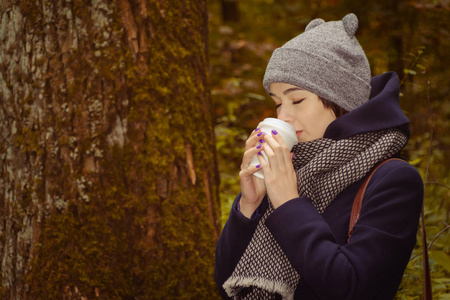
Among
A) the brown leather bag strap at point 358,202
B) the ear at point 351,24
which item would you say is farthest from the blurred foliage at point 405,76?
the ear at point 351,24

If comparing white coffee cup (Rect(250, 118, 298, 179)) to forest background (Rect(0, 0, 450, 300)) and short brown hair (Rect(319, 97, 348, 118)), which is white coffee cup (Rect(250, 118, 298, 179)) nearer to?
short brown hair (Rect(319, 97, 348, 118))

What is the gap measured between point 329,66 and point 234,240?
3.00 ft

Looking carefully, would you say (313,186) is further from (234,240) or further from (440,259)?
(440,259)

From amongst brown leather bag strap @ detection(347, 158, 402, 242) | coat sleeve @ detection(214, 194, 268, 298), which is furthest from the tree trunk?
brown leather bag strap @ detection(347, 158, 402, 242)

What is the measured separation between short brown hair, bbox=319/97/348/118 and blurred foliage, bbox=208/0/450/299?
1281 millimetres

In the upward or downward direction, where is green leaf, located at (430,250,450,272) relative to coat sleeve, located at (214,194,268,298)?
downward

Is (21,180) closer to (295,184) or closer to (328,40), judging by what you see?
(295,184)

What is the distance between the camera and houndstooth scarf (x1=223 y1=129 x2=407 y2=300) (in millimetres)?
1756

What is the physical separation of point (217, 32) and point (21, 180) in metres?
5.00

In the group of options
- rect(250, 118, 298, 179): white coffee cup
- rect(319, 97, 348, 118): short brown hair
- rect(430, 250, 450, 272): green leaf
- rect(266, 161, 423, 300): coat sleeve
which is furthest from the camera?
rect(430, 250, 450, 272): green leaf

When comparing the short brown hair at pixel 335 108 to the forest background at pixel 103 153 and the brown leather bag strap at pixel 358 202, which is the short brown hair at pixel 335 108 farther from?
the forest background at pixel 103 153

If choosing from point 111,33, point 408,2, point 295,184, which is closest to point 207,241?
point 295,184

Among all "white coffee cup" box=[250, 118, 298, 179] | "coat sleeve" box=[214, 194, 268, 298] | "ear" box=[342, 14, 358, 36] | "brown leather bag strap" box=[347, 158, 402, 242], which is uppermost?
"ear" box=[342, 14, 358, 36]

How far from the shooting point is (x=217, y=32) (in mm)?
6832
